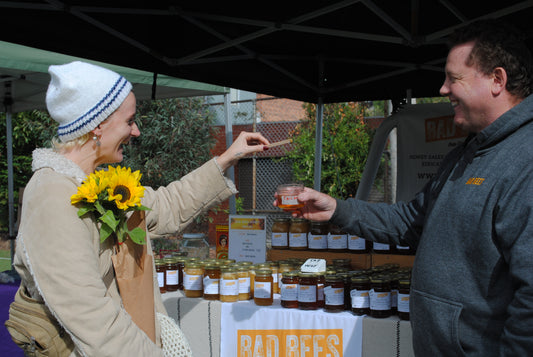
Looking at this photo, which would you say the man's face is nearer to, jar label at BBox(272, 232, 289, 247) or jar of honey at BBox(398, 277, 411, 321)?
jar of honey at BBox(398, 277, 411, 321)

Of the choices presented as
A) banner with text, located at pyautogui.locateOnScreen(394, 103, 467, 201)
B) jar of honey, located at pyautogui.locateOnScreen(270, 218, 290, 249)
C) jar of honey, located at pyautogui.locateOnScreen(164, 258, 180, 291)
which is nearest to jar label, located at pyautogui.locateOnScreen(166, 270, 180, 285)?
jar of honey, located at pyautogui.locateOnScreen(164, 258, 180, 291)

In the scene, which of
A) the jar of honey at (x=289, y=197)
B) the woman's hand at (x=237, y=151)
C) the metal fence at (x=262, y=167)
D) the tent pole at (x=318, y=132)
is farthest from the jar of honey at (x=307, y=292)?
the metal fence at (x=262, y=167)

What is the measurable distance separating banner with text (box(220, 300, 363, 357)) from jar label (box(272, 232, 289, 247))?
25.6 inches

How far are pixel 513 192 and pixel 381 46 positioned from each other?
110 inches

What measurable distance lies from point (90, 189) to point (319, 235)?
1.95m

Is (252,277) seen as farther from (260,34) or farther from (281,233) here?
(260,34)

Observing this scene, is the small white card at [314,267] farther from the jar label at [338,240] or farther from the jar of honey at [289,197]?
the jar label at [338,240]

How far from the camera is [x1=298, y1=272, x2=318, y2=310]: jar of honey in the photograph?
2.60m

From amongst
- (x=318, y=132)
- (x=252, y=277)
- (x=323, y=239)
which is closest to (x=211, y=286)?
(x=252, y=277)

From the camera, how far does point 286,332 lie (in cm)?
264

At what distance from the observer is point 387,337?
2434 mm

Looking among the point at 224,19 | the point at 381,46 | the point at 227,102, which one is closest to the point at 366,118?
the point at 227,102

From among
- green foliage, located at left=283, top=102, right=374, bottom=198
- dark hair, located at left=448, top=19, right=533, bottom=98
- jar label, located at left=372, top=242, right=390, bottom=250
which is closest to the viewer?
dark hair, located at left=448, top=19, right=533, bottom=98

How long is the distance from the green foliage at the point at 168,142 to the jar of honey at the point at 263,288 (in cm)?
703
